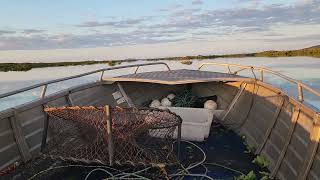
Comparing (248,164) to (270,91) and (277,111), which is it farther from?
(270,91)

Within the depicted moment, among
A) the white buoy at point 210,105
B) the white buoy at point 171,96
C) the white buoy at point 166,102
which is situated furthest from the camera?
the white buoy at point 171,96

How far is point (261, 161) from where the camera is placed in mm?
8633

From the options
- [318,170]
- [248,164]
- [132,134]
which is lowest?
[248,164]

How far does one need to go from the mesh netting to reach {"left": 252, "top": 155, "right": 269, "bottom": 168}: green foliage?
2240mm

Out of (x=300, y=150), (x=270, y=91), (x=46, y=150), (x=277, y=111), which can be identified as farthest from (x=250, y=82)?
(x=46, y=150)

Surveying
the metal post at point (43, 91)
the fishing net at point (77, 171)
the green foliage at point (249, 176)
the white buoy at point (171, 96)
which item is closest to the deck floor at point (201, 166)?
the fishing net at point (77, 171)

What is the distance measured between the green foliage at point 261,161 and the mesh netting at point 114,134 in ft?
7.35

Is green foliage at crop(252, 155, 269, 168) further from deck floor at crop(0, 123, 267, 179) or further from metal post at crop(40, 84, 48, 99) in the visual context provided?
metal post at crop(40, 84, 48, 99)

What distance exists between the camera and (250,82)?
1205cm

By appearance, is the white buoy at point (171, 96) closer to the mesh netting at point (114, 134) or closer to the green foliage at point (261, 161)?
the green foliage at point (261, 161)

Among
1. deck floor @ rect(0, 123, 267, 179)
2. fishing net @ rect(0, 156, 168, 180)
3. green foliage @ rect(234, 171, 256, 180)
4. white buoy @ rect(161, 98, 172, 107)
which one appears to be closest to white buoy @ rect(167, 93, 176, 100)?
white buoy @ rect(161, 98, 172, 107)

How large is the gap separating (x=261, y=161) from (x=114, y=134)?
3503 mm

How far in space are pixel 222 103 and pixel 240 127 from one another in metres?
2.03

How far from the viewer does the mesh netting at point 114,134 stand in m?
6.89
